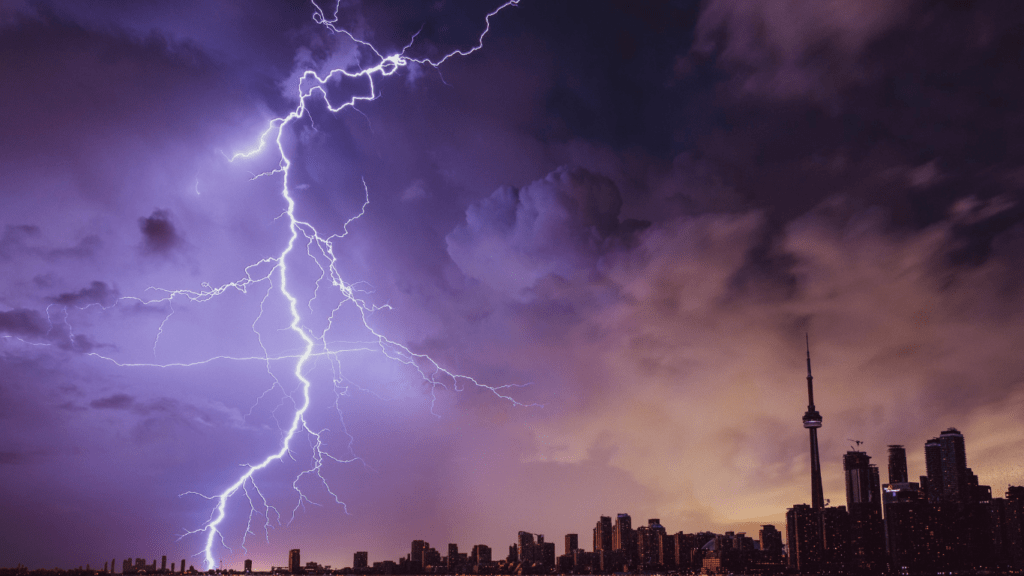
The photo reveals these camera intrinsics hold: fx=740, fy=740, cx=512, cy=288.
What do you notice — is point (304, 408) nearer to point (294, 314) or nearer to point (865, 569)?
point (294, 314)

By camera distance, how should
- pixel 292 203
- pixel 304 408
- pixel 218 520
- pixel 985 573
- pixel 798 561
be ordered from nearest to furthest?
pixel 292 203 < pixel 304 408 < pixel 218 520 < pixel 985 573 < pixel 798 561

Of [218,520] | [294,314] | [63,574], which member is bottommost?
[63,574]

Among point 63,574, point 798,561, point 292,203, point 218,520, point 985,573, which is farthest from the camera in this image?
point 63,574

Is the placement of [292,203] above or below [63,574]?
above

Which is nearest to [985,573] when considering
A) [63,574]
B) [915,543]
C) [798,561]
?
[915,543]

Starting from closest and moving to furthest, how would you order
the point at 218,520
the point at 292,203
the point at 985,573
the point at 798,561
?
the point at 292,203, the point at 218,520, the point at 985,573, the point at 798,561

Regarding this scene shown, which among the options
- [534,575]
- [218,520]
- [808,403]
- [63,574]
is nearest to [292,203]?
[218,520]

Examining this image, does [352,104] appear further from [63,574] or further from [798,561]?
[63,574]

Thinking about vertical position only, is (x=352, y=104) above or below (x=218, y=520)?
above

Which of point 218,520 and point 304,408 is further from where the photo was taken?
point 218,520
